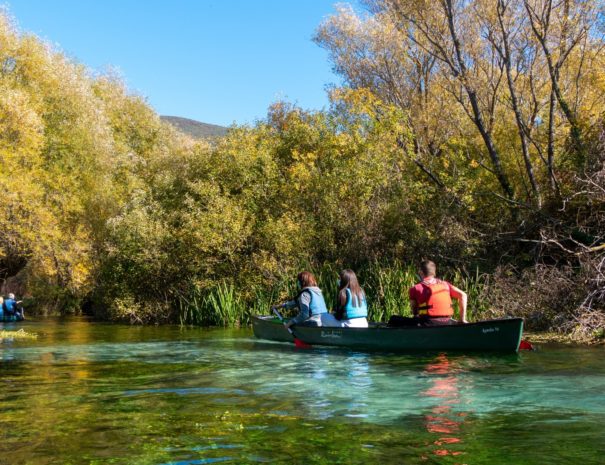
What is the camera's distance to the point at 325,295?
19625mm

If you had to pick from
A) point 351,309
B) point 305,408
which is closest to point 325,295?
point 351,309

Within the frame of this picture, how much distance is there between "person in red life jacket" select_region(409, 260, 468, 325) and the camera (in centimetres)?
1229

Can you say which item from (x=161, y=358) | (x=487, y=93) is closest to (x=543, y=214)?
(x=487, y=93)

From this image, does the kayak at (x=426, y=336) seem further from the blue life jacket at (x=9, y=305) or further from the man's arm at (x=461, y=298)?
the blue life jacket at (x=9, y=305)

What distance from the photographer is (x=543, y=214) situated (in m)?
17.4

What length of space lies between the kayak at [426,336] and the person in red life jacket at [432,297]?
424mm

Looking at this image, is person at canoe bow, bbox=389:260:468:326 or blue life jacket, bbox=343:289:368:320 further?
blue life jacket, bbox=343:289:368:320

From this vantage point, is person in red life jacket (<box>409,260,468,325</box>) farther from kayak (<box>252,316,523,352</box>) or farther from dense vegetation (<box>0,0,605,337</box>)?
dense vegetation (<box>0,0,605,337</box>)

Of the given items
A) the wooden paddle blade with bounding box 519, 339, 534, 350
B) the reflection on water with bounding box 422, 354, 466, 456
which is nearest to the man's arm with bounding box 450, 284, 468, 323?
the wooden paddle blade with bounding box 519, 339, 534, 350

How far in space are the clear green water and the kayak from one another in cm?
24

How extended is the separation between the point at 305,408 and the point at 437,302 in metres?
5.40

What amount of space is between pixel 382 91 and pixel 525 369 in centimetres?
2018

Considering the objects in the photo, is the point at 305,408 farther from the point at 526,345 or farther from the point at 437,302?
the point at 526,345

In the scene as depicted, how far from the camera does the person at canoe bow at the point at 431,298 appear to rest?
12.3 meters
